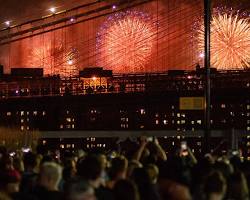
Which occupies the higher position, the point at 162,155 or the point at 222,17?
the point at 222,17

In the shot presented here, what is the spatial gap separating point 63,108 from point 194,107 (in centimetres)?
2796

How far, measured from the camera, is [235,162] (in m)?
9.76

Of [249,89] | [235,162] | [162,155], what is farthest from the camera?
[249,89]

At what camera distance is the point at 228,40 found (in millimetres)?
49500

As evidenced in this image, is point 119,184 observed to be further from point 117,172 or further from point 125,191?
point 117,172

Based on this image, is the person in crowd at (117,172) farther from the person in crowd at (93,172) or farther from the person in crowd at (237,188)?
the person in crowd at (237,188)

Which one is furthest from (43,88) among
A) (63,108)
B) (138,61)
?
(138,61)

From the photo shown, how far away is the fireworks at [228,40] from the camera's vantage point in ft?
163

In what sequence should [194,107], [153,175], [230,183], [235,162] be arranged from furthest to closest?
1. [194,107]
2. [235,162]
3. [153,175]
4. [230,183]

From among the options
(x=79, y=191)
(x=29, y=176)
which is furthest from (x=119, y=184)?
(x=29, y=176)

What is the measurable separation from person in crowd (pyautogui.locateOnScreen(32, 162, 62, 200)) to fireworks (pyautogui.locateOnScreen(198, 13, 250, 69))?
4288cm

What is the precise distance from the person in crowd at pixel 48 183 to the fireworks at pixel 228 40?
141 feet

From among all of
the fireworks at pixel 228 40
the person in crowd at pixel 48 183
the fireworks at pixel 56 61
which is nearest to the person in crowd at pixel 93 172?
the person in crowd at pixel 48 183

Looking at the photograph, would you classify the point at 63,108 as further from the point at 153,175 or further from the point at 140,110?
the point at 153,175
